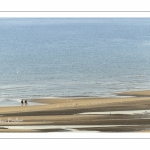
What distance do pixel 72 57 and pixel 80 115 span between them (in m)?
3.93

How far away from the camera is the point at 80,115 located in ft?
63.3

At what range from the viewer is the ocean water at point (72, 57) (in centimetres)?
2075

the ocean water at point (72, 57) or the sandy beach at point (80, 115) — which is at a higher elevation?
the ocean water at point (72, 57)

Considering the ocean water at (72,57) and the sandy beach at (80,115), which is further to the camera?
the ocean water at (72,57)

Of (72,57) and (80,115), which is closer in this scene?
(80,115)

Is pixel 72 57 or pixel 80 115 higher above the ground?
pixel 72 57

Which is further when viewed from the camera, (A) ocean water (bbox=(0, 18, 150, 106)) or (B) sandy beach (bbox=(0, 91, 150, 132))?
(A) ocean water (bbox=(0, 18, 150, 106))

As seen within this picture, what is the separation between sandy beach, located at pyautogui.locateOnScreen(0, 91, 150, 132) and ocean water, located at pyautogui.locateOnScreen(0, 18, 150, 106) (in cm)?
49

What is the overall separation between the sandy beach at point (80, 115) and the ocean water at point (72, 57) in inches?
19.2

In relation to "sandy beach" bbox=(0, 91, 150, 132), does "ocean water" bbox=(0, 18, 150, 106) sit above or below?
above

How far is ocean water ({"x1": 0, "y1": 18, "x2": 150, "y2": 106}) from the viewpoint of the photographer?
20.8 metres

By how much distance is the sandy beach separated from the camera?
1872 cm

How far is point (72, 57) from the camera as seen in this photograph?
2275 cm
